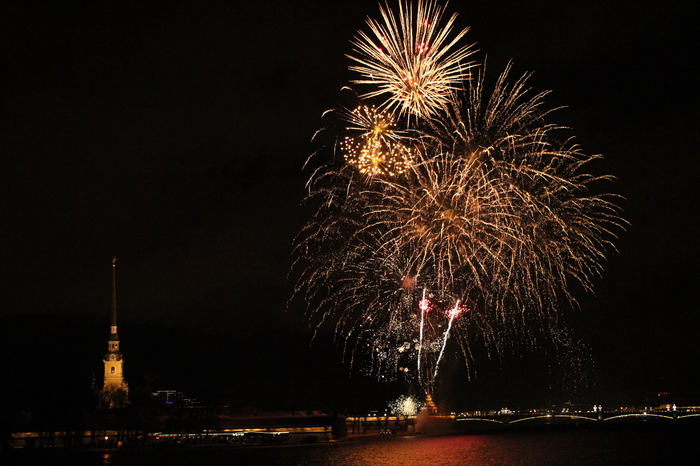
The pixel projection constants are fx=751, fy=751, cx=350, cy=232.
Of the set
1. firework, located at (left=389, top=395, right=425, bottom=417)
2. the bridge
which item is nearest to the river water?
the bridge

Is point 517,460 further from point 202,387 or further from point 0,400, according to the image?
point 202,387

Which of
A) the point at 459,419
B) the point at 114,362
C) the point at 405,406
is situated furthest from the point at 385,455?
the point at 114,362

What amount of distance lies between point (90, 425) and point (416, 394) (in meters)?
51.2

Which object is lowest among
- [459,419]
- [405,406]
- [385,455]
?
[385,455]

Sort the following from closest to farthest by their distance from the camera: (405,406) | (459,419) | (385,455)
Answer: (385,455) → (459,419) → (405,406)

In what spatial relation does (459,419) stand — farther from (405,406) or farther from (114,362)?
(114,362)

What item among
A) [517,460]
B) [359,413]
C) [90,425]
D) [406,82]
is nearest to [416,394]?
[359,413]

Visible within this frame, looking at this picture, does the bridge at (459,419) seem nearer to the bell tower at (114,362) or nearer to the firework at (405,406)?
the firework at (405,406)

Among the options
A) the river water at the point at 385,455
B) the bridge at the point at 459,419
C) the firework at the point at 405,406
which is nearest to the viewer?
the river water at the point at 385,455

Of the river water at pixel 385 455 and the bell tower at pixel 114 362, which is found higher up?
the bell tower at pixel 114 362

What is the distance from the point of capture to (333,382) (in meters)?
112

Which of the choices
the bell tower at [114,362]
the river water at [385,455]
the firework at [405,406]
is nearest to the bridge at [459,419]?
the firework at [405,406]

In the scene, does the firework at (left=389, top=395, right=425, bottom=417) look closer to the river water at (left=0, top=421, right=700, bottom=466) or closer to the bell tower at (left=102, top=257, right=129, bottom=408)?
the river water at (left=0, top=421, right=700, bottom=466)

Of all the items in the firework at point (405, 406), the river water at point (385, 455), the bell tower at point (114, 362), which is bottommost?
the river water at point (385, 455)
